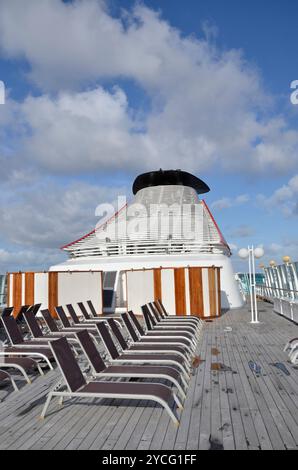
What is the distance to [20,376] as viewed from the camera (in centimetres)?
622

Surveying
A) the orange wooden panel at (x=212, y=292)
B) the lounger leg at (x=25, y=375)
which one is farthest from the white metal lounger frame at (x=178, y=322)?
the lounger leg at (x=25, y=375)

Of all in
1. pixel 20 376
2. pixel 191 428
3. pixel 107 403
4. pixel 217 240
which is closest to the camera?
pixel 191 428

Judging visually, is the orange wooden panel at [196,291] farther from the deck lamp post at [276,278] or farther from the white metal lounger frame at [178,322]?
the deck lamp post at [276,278]

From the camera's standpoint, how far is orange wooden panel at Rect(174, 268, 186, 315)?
13.7 meters

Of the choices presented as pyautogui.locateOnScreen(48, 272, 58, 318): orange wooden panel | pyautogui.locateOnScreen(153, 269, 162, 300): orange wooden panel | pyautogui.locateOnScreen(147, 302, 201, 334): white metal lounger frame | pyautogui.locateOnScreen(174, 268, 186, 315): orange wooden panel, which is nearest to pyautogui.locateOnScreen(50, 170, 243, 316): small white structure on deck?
pyautogui.locateOnScreen(174, 268, 186, 315): orange wooden panel

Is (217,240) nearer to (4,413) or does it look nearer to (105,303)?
(105,303)

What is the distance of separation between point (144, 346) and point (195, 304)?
747 cm

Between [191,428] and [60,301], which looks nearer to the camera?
[191,428]

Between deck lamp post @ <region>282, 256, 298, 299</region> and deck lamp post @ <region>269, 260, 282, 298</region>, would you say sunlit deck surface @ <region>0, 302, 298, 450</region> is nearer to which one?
deck lamp post @ <region>282, 256, 298, 299</region>

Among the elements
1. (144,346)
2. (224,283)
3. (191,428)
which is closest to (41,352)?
(144,346)

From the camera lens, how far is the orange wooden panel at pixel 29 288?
49.5 feet

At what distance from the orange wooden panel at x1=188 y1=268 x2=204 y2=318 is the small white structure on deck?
1245mm
